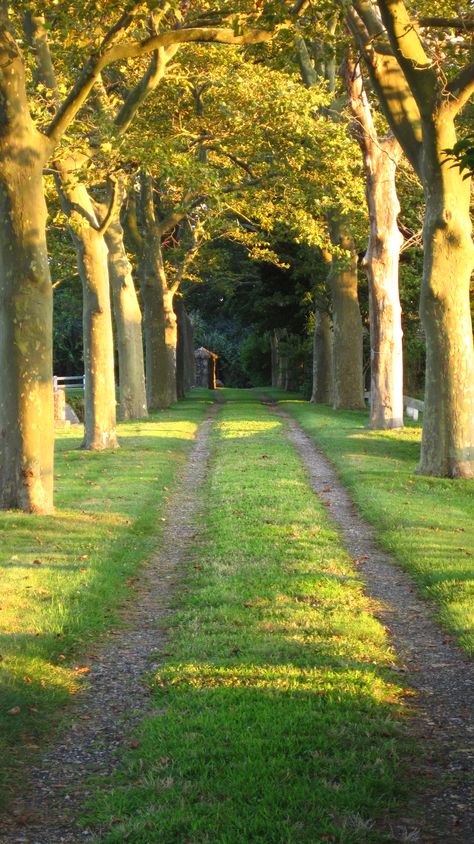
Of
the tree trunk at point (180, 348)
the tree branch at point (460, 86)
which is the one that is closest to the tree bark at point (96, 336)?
the tree branch at point (460, 86)

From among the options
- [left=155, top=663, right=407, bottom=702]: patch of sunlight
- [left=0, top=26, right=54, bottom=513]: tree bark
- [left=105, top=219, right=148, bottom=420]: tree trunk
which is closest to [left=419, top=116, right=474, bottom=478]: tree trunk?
[left=0, top=26, right=54, bottom=513]: tree bark

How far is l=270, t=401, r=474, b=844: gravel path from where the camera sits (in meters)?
4.98

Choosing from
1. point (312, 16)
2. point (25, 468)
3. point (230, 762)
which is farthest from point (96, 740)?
point (312, 16)

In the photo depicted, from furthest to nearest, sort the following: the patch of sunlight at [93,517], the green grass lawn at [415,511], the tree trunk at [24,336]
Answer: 1. the tree trunk at [24,336]
2. the patch of sunlight at [93,517]
3. the green grass lawn at [415,511]

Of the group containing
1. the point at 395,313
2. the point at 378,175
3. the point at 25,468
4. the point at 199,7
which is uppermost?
the point at 199,7

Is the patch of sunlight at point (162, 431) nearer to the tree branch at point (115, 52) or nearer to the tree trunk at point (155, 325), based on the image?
the tree trunk at point (155, 325)

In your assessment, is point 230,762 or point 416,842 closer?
point 416,842

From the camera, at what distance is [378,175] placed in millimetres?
25641

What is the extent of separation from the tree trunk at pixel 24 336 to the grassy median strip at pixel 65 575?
56 centimetres

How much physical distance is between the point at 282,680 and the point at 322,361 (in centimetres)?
3476

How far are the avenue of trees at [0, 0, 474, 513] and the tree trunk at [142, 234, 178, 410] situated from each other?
78mm

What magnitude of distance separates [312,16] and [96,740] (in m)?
13.1

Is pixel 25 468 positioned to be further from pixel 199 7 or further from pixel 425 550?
pixel 199 7

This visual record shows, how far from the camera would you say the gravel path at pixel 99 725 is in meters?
5.03
